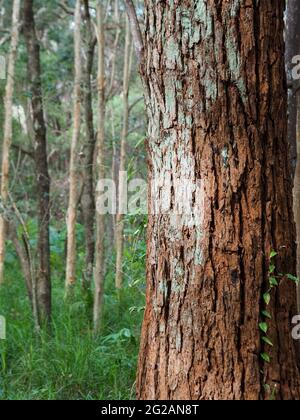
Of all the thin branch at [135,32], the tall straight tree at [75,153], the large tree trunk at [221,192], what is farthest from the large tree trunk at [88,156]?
the large tree trunk at [221,192]

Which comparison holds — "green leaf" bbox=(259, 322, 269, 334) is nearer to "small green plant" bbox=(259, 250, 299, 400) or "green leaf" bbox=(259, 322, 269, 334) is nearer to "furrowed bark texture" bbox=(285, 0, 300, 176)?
"small green plant" bbox=(259, 250, 299, 400)

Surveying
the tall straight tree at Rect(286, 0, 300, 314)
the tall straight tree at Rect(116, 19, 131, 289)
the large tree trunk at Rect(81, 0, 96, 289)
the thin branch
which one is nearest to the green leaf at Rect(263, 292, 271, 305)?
the thin branch

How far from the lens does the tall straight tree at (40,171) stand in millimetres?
5852

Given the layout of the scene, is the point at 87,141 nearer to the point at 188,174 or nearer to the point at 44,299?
the point at 44,299

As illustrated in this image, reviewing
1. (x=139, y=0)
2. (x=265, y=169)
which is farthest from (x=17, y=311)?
(x=139, y=0)

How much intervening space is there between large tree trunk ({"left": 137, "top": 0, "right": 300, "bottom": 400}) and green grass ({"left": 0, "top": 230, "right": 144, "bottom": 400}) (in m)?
1.14

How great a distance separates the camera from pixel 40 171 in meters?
5.98

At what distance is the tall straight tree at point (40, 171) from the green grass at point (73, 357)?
0.28m

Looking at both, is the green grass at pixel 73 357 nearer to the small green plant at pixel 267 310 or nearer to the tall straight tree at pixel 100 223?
the tall straight tree at pixel 100 223

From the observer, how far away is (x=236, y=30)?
2432 mm

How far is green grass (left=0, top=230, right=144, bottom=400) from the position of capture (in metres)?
4.32

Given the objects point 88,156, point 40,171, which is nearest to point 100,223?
point 40,171

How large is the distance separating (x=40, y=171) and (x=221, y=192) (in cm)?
378

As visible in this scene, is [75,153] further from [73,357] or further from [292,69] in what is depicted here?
[292,69]
